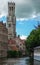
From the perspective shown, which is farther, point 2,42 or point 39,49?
point 2,42

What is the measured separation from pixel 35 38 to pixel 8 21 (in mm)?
114701

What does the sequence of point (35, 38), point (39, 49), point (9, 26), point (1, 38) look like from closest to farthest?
point (39, 49)
point (35, 38)
point (1, 38)
point (9, 26)

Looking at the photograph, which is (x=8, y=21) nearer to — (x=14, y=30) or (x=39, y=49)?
(x=14, y=30)

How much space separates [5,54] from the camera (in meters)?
116

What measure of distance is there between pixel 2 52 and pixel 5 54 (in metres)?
1.44

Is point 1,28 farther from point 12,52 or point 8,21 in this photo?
point 8,21

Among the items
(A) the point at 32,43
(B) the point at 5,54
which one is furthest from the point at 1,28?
Answer: (A) the point at 32,43

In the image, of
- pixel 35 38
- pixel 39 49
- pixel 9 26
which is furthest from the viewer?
pixel 9 26

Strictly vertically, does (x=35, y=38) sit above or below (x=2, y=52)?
above

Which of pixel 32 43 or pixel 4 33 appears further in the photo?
pixel 4 33

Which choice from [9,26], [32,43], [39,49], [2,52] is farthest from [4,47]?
[9,26]

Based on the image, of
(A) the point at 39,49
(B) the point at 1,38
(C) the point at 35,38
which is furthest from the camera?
(B) the point at 1,38

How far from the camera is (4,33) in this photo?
118625mm

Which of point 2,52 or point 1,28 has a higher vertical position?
point 1,28
